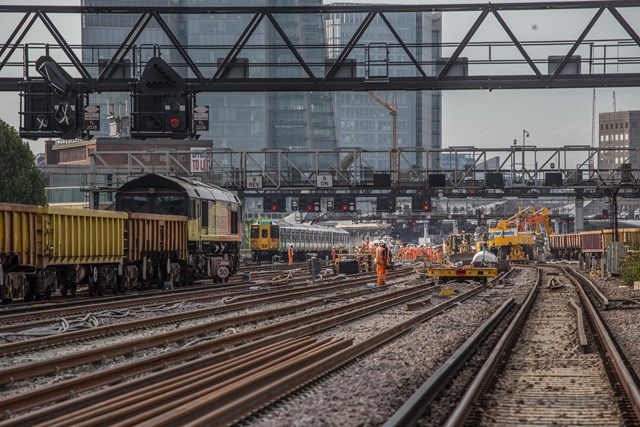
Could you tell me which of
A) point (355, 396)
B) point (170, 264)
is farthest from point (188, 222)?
point (355, 396)

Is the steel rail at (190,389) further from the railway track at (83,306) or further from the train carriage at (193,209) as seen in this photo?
the train carriage at (193,209)

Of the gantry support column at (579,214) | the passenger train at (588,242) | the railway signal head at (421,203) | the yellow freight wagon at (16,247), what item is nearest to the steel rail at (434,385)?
the yellow freight wagon at (16,247)

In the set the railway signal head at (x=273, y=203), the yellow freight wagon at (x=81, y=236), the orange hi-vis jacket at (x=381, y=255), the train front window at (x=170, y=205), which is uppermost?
the railway signal head at (x=273, y=203)

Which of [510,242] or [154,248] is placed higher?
[154,248]

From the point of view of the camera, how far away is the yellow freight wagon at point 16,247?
23.7 meters

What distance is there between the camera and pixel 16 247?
79.5 feet

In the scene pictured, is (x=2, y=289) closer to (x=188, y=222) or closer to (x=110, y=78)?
(x=110, y=78)

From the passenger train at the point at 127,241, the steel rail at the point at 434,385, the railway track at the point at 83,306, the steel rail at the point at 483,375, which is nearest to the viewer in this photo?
the steel rail at the point at 434,385

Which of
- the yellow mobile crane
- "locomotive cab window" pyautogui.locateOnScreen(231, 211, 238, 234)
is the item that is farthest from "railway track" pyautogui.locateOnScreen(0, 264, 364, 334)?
the yellow mobile crane

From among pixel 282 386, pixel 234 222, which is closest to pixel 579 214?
pixel 234 222

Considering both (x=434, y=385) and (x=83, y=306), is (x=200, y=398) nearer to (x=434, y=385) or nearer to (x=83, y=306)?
(x=434, y=385)

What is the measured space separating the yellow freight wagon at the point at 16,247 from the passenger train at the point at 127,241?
0.07 feet

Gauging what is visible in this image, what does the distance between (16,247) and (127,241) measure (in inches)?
270

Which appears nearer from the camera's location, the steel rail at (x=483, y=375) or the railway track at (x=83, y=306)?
the steel rail at (x=483, y=375)
